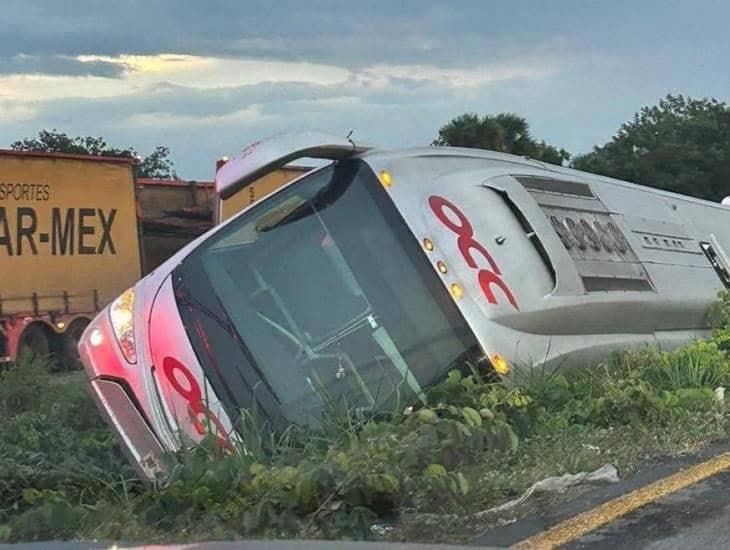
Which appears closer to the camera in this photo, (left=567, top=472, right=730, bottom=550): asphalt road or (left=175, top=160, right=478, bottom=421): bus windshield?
(left=567, top=472, right=730, bottom=550): asphalt road

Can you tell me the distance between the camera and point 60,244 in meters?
19.7

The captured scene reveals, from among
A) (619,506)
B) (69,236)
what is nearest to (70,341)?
(69,236)

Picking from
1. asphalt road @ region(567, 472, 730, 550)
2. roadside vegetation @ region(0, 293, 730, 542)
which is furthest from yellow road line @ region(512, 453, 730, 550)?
roadside vegetation @ region(0, 293, 730, 542)

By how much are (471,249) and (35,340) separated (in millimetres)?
14542

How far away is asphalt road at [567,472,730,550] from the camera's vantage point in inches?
150

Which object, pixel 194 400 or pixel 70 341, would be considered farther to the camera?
pixel 70 341

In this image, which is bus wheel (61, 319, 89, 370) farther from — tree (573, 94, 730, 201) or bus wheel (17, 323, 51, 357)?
tree (573, 94, 730, 201)

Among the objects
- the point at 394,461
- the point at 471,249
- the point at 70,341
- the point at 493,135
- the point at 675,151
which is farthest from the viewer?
the point at 675,151

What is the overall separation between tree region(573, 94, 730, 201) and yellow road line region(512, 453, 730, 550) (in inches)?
1618

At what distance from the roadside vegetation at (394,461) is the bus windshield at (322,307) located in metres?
0.17

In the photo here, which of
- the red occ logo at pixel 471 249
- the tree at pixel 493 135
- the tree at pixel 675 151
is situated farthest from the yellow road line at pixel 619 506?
the tree at pixel 675 151

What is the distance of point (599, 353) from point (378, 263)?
1.53 metres

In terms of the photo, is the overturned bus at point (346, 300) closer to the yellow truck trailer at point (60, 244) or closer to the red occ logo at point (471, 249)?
the red occ logo at point (471, 249)

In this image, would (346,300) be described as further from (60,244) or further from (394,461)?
(60,244)
